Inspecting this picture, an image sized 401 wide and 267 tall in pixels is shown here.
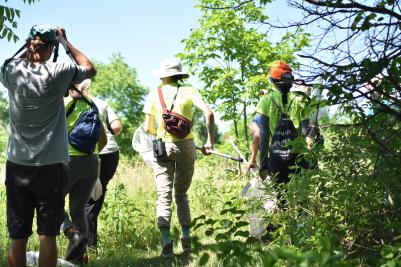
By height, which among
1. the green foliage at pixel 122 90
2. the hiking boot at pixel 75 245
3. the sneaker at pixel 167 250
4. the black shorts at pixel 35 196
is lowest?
the sneaker at pixel 167 250

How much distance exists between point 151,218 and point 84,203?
2.65 metres

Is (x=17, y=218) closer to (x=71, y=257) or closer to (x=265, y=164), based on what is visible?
(x=71, y=257)

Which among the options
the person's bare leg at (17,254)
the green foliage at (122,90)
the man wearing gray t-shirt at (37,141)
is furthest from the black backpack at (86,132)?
the green foliage at (122,90)

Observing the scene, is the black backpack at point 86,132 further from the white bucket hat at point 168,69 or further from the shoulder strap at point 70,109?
the white bucket hat at point 168,69

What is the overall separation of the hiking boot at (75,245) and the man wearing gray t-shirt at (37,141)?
807mm

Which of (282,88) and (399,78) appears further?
(282,88)

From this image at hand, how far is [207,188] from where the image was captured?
9109mm

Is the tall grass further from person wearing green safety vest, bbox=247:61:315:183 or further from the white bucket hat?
the white bucket hat

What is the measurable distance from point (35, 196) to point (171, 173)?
218 cm

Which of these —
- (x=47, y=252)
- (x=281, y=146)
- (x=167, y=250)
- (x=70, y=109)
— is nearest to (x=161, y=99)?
(x=70, y=109)

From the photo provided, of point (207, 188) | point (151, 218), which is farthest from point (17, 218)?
point (207, 188)

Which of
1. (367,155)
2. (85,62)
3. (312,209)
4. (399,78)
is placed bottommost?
(312,209)

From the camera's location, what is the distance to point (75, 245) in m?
4.78

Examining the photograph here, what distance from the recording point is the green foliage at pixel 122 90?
5178 centimetres
